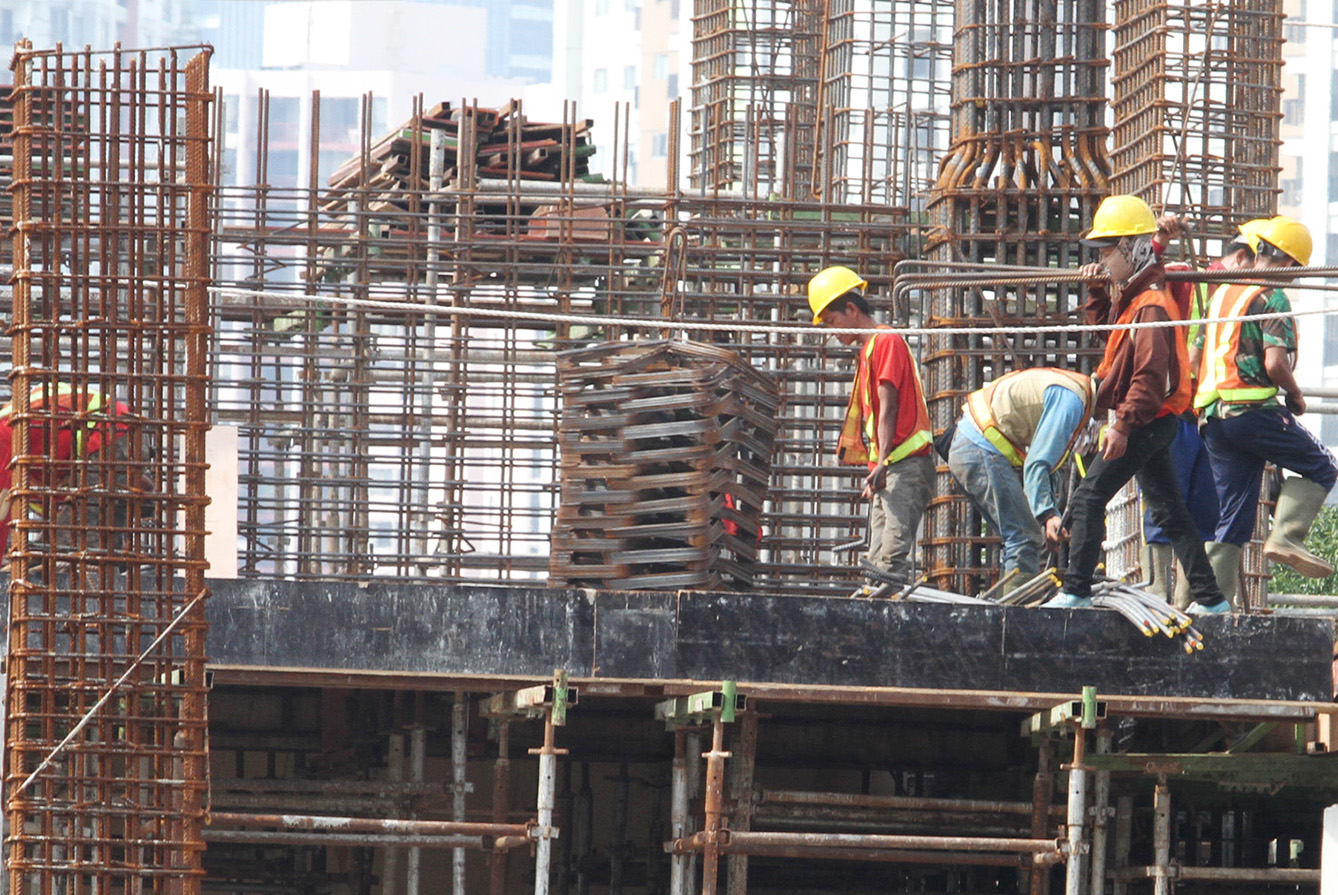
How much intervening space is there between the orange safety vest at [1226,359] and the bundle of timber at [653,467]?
258cm

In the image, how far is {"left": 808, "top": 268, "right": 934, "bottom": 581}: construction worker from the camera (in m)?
12.2

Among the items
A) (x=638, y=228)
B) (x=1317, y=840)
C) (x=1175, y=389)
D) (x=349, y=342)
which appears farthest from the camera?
(x=638, y=228)

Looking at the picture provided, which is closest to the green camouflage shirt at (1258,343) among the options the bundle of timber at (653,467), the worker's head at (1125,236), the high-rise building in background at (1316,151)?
the worker's head at (1125,236)

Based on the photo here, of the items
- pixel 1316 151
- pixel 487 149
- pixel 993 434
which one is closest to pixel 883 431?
pixel 993 434

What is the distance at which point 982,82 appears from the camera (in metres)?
15.8

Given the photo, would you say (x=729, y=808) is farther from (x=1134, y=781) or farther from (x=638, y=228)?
(x=638, y=228)

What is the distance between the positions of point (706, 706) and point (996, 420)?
2.70 metres

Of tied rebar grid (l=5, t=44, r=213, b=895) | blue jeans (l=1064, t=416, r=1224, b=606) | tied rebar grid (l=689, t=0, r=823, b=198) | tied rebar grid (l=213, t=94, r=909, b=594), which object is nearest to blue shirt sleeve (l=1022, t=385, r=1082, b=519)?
blue jeans (l=1064, t=416, r=1224, b=606)

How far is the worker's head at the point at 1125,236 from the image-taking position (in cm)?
1098

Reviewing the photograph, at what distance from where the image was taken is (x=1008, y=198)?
50.6 feet

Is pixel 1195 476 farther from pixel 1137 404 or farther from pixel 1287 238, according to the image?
pixel 1137 404

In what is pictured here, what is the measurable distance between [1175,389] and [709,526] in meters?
2.72

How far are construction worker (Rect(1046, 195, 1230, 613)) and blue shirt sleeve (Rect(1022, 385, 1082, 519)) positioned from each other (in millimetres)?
516

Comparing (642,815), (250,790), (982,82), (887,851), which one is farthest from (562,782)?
(982,82)
